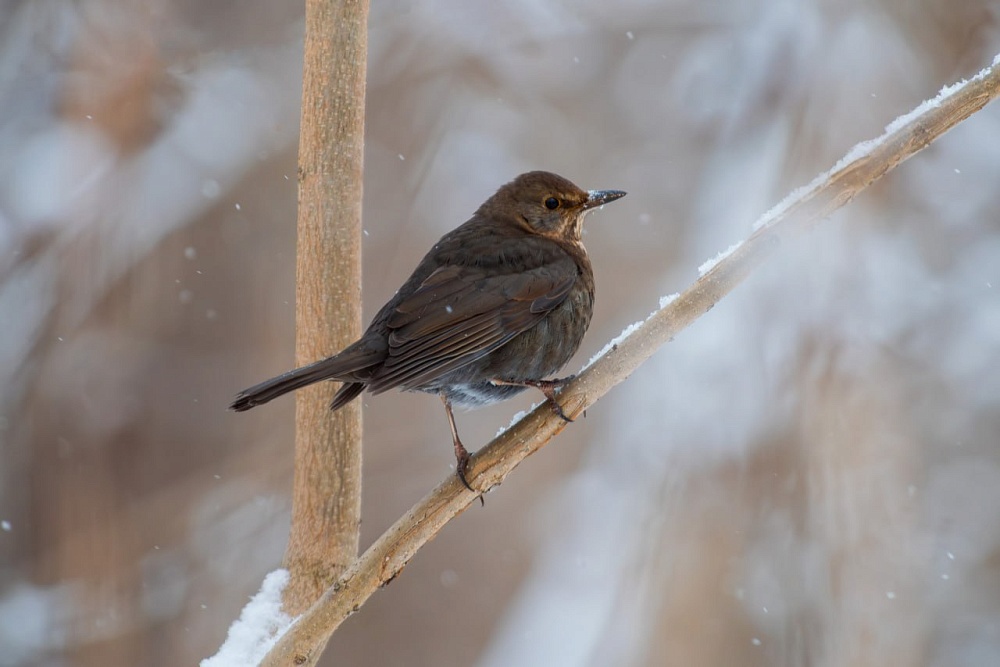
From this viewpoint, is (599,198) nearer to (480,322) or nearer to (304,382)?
(480,322)

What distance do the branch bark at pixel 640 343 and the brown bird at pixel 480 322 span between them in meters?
0.14

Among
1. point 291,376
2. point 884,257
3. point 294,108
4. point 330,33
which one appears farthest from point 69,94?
point 884,257

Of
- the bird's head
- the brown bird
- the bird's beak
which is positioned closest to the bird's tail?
the brown bird

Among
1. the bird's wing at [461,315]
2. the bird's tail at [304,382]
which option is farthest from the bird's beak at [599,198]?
the bird's tail at [304,382]

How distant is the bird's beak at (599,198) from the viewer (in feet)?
13.8

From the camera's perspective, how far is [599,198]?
426 cm

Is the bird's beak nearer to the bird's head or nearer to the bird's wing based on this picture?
the bird's head

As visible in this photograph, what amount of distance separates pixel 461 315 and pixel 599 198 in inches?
39.5

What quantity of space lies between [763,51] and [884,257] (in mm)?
1708

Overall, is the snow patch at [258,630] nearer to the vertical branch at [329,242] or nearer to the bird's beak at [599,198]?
the vertical branch at [329,242]

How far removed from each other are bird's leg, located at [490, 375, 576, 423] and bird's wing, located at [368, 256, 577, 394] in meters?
0.16

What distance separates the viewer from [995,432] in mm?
5820

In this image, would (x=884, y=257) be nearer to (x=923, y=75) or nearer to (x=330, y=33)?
(x=923, y=75)

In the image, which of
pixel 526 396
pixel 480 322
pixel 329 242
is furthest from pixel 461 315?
pixel 526 396
